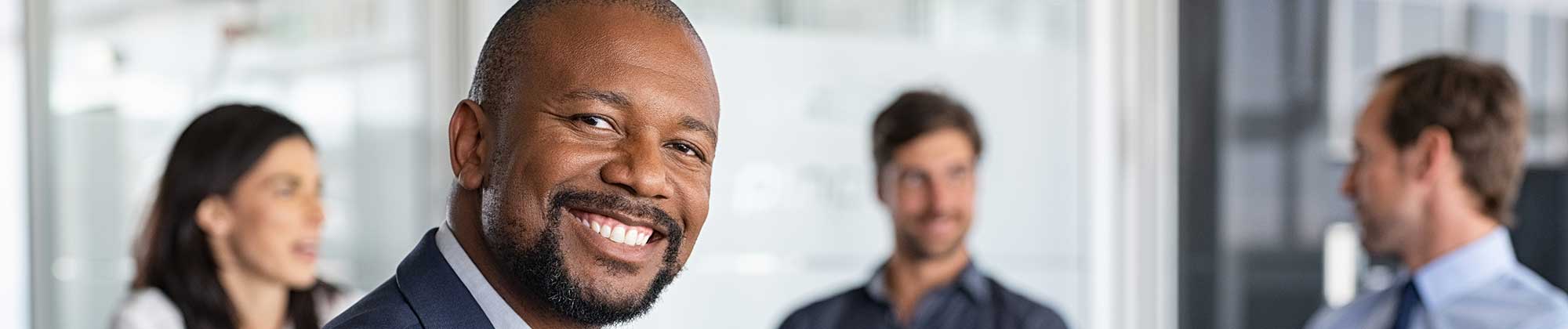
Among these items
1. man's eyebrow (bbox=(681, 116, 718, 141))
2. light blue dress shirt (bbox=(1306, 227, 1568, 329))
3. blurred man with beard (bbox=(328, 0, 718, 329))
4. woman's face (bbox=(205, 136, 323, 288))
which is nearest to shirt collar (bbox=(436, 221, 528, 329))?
blurred man with beard (bbox=(328, 0, 718, 329))

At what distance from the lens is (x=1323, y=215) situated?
4.91 metres

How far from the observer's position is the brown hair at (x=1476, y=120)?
9.11ft

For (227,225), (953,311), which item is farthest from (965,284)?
(227,225)

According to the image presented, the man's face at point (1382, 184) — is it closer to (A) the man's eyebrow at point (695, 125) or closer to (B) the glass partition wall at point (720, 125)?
(B) the glass partition wall at point (720, 125)

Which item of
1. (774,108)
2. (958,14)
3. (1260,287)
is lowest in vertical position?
(1260,287)

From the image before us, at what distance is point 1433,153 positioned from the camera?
2793mm

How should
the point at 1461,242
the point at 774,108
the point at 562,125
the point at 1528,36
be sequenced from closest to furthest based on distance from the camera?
the point at 562,125 → the point at 1461,242 → the point at 774,108 → the point at 1528,36

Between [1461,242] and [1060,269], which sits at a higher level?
[1461,242]

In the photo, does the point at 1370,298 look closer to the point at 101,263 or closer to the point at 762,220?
the point at 762,220

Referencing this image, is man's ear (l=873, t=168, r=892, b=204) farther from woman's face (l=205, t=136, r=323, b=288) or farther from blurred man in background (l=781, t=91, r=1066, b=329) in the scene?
woman's face (l=205, t=136, r=323, b=288)

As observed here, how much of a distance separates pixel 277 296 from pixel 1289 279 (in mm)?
3498

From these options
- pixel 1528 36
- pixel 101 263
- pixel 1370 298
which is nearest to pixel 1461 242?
pixel 1370 298

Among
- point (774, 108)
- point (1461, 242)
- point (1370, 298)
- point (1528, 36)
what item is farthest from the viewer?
point (1528, 36)

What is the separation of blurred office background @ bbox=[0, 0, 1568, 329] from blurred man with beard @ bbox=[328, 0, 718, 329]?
275 cm
